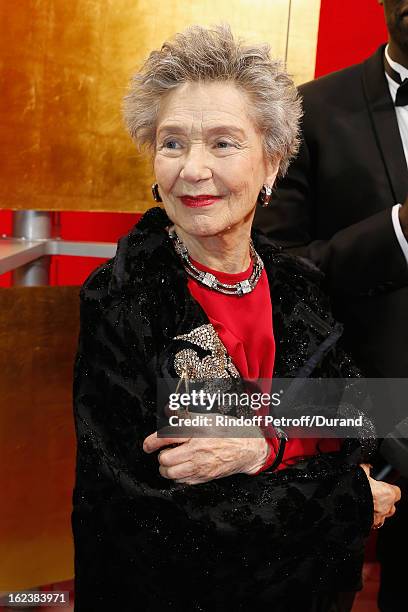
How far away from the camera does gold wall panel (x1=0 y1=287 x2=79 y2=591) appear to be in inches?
86.7

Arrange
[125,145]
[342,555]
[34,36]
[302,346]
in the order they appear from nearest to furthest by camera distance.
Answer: [342,555] → [302,346] → [34,36] → [125,145]

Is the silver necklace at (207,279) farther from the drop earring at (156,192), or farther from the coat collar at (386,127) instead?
the coat collar at (386,127)

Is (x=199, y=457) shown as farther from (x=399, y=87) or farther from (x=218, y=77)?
(x=399, y=87)

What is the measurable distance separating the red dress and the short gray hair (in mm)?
291

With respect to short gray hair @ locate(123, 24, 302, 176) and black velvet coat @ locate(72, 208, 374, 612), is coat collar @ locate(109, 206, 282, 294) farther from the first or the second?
short gray hair @ locate(123, 24, 302, 176)

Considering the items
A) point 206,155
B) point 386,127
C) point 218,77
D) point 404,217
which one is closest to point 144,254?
point 206,155

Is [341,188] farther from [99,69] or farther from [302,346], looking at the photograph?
[99,69]

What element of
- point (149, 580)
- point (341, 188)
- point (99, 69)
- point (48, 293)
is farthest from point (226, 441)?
point (99, 69)

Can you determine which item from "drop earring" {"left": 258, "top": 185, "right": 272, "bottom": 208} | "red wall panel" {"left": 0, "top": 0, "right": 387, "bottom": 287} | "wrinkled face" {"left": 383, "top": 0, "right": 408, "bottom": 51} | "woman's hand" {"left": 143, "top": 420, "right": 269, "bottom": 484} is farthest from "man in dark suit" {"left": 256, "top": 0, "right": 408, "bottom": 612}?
"red wall panel" {"left": 0, "top": 0, "right": 387, "bottom": 287}

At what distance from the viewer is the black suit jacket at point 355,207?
5.82 feet

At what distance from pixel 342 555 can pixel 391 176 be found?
0.85m

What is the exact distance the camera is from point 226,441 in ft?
4.50

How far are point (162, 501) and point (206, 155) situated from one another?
24.6 inches

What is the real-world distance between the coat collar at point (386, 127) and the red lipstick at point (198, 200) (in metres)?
0.55
